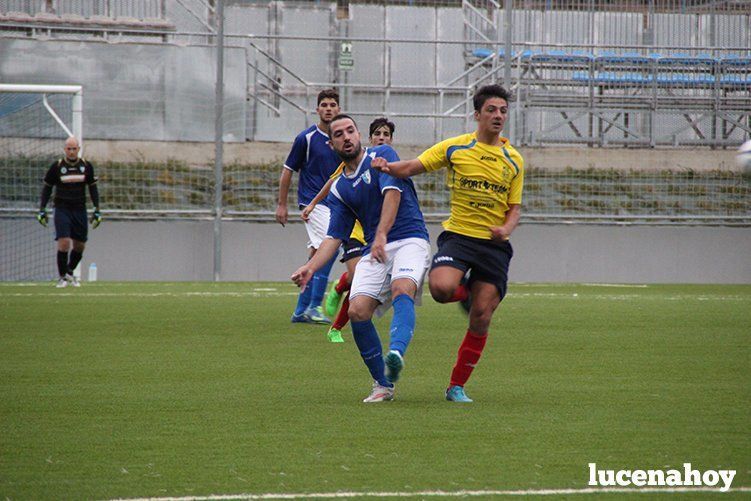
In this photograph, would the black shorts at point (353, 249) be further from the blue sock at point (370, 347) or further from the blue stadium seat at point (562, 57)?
the blue stadium seat at point (562, 57)

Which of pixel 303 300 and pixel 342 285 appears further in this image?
pixel 303 300

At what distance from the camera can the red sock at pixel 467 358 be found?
7.27 m

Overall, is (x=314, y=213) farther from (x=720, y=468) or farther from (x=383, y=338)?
(x=720, y=468)

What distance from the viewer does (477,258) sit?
7.39m

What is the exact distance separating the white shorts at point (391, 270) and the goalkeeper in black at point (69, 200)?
10.8 metres

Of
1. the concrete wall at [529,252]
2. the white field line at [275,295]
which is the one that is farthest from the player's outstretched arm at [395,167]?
the concrete wall at [529,252]

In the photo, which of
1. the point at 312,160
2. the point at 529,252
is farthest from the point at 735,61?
the point at 312,160

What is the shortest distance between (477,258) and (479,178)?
50 cm

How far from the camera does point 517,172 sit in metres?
7.52

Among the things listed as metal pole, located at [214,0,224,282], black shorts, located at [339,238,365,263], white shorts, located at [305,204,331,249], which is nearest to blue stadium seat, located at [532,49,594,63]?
metal pole, located at [214,0,224,282]

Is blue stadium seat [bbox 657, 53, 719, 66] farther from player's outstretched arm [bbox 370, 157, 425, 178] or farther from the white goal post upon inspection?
player's outstretched arm [bbox 370, 157, 425, 178]

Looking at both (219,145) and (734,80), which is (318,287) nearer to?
(219,145)

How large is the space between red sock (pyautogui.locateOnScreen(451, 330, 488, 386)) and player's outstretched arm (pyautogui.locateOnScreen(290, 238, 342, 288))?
39.6 inches

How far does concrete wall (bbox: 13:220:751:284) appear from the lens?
65.9 ft
